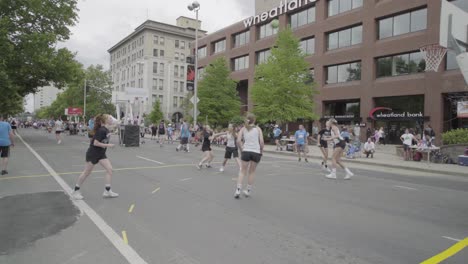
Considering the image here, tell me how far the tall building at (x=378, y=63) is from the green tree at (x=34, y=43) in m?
19.3

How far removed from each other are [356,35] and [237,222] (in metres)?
33.4

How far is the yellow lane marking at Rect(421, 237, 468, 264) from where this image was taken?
13.8ft

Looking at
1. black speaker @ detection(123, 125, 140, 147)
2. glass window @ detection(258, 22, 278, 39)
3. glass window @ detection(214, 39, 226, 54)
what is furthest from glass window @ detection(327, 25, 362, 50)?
black speaker @ detection(123, 125, 140, 147)

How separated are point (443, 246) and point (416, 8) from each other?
100ft

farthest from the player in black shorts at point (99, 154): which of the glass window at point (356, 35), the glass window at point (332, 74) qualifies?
the glass window at point (332, 74)

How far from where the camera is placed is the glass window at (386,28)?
3247 centimetres

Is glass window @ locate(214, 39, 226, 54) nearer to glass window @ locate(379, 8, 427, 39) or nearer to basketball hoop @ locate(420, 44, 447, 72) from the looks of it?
glass window @ locate(379, 8, 427, 39)

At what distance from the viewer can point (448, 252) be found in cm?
455

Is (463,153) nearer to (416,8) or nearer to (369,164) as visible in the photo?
(369,164)

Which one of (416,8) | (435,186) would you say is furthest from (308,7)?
(435,186)

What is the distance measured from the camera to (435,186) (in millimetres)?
10461

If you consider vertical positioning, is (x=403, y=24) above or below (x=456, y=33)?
above

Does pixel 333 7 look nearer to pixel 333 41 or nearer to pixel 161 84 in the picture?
pixel 333 41

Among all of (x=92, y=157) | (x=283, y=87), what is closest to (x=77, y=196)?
(x=92, y=157)
